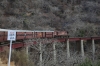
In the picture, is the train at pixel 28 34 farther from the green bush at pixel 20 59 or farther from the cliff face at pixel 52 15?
the cliff face at pixel 52 15

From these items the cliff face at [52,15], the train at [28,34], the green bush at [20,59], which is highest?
the cliff face at [52,15]

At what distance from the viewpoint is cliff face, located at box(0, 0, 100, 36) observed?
49.5 meters

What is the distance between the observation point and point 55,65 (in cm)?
1966

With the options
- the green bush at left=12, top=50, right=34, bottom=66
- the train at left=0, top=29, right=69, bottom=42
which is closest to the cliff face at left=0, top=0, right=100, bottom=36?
the train at left=0, top=29, right=69, bottom=42

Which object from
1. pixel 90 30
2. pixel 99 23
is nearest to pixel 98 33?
pixel 90 30

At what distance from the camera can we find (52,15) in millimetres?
60406

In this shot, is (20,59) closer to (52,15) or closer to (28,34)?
(28,34)

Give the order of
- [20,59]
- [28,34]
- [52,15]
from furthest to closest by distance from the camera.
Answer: [52,15] → [28,34] → [20,59]

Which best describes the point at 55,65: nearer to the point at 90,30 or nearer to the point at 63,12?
the point at 90,30

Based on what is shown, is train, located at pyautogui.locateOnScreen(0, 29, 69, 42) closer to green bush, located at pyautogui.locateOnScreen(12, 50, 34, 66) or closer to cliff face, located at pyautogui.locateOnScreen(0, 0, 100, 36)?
green bush, located at pyautogui.locateOnScreen(12, 50, 34, 66)

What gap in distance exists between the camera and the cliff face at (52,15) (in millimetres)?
49500

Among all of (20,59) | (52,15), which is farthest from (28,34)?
(52,15)

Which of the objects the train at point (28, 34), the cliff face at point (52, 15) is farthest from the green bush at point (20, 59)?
the cliff face at point (52, 15)

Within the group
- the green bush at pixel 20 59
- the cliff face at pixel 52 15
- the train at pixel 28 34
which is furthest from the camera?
the cliff face at pixel 52 15
